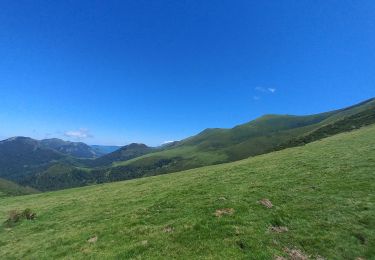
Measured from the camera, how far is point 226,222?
22.8 m

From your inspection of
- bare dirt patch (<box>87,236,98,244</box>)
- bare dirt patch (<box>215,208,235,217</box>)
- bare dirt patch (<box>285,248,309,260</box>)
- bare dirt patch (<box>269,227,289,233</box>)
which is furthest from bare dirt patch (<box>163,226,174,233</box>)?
bare dirt patch (<box>285,248,309,260</box>)

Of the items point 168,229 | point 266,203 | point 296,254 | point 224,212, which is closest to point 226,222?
point 224,212

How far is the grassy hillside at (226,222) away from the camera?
63.6ft

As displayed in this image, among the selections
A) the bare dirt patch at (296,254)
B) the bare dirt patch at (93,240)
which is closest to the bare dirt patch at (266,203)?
the bare dirt patch at (296,254)

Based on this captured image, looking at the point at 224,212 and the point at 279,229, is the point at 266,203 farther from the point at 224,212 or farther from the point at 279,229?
the point at 279,229

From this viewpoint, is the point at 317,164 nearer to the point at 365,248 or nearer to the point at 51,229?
the point at 365,248

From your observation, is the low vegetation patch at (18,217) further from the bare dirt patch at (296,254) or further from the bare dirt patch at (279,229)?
the bare dirt patch at (296,254)

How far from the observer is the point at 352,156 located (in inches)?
1647

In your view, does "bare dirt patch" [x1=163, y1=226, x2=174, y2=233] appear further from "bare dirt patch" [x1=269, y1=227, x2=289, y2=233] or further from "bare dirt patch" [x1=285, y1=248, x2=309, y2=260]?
"bare dirt patch" [x1=285, y1=248, x2=309, y2=260]

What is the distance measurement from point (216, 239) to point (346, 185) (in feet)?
54.5

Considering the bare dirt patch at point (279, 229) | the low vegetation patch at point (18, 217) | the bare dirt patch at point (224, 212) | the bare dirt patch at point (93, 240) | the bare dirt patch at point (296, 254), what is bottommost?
the bare dirt patch at point (296, 254)

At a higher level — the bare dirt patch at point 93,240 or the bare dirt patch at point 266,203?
the bare dirt patch at point 266,203

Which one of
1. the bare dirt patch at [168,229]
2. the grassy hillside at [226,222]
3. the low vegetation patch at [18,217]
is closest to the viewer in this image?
the grassy hillside at [226,222]

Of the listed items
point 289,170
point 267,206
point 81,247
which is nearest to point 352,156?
point 289,170
